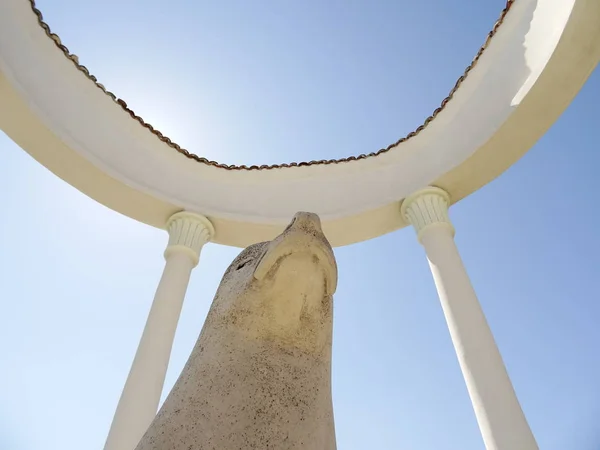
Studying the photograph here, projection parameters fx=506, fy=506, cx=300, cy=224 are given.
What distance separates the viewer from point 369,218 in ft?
43.0

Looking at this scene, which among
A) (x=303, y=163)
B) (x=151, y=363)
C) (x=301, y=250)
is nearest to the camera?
(x=301, y=250)

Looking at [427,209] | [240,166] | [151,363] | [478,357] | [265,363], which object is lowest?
[265,363]

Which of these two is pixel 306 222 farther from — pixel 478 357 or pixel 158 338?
pixel 158 338

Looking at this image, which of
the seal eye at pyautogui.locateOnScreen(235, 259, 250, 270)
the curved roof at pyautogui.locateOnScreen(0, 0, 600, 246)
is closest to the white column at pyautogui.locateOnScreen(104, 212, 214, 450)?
the curved roof at pyautogui.locateOnScreen(0, 0, 600, 246)

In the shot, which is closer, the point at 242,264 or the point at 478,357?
the point at 242,264

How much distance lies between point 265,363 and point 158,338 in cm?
781

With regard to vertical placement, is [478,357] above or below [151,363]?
below

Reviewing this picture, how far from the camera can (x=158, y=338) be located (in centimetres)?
990

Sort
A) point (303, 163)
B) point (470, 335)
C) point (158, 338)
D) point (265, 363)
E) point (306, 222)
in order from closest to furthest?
1. point (265, 363)
2. point (306, 222)
3. point (470, 335)
4. point (158, 338)
5. point (303, 163)

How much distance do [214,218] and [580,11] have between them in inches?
360

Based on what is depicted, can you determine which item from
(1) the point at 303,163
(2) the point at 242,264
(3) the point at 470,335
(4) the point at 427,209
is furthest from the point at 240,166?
(2) the point at 242,264

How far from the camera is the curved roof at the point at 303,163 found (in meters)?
10.9

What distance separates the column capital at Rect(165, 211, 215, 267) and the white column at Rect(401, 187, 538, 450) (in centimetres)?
511

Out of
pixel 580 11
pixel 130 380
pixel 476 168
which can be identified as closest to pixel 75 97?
pixel 130 380
